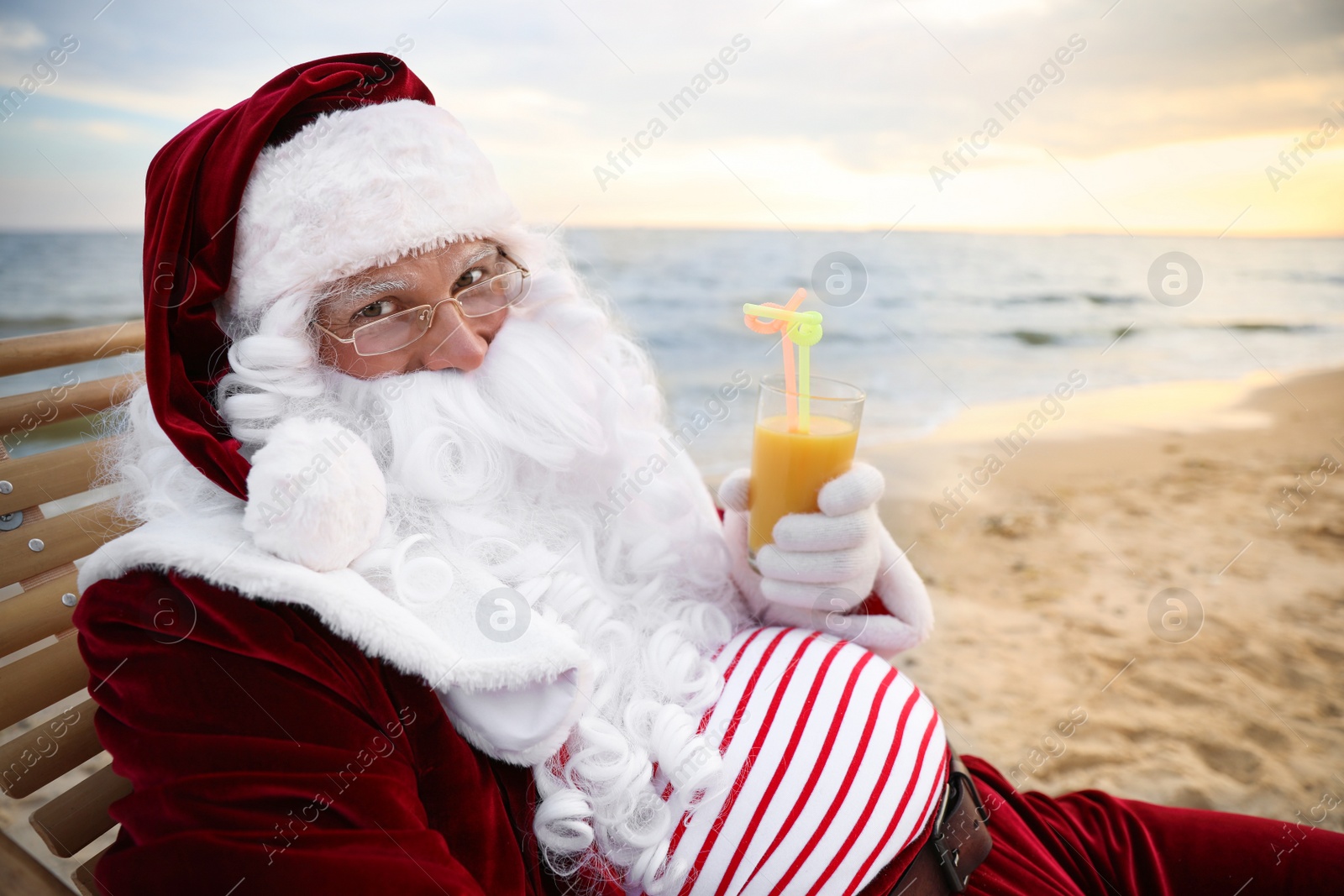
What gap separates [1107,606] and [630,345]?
2.95 metres

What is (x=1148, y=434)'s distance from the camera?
607cm

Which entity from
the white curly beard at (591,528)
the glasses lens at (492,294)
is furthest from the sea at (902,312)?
the glasses lens at (492,294)

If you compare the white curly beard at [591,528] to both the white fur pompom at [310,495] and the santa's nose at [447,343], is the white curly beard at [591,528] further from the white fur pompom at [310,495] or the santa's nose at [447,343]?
the white fur pompom at [310,495]

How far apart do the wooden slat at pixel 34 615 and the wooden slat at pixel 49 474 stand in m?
0.17

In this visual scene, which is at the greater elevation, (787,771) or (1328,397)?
(787,771)

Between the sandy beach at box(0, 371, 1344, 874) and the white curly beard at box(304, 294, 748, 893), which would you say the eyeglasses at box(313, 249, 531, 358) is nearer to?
the white curly beard at box(304, 294, 748, 893)

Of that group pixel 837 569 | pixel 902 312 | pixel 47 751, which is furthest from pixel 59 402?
pixel 902 312

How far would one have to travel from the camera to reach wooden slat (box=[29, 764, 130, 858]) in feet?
3.98

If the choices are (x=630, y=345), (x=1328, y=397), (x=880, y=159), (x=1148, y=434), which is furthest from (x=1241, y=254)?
(x=630, y=345)

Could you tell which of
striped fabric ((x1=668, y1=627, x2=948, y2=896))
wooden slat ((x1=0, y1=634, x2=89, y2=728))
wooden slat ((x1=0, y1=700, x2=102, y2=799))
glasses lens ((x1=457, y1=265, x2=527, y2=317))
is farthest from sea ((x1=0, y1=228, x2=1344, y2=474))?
wooden slat ((x1=0, y1=700, x2=102, y2=799))

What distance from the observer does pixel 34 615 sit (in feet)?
4.58

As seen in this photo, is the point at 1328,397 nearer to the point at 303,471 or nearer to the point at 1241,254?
the point at 303,471

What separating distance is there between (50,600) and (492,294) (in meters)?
1.06

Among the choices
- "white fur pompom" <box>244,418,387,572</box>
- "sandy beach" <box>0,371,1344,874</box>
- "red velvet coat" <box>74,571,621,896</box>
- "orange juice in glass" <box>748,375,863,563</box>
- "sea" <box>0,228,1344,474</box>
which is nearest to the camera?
"red velvet coat" <box>74,571,621,896</box>
